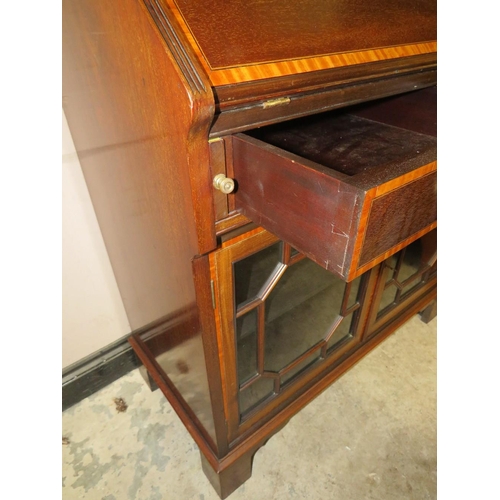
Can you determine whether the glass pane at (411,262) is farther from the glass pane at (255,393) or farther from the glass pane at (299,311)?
the glass pane at (255,393)

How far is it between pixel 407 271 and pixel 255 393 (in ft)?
1.58

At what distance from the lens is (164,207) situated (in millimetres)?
473

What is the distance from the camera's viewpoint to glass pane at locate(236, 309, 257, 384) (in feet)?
1.93

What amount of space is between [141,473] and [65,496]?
162 millimetres

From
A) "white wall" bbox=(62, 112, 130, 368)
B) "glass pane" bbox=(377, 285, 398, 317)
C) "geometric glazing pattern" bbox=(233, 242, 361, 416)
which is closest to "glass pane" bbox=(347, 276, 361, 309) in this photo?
"geometric glazing pattern" bbox=(233, 242, 361, 416)

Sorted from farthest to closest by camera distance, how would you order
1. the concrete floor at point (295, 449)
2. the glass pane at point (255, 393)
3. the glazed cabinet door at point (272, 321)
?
1. the concrete floor at point (295, 449)
2. the glass pane at point (255, 393)
3. the glazed cabinet door at point (272, 321)

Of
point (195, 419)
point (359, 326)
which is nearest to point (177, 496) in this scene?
point (195, 419)

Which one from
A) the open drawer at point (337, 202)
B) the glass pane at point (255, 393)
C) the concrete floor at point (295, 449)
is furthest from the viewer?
the concrete floor at point (295, 449)

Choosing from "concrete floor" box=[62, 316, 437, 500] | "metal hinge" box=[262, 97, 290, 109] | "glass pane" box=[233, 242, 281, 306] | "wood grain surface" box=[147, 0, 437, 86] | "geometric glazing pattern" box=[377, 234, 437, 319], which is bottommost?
"concrete floor" box=[62, 316, 437, 500]

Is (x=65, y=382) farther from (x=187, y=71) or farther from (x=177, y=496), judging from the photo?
(x=187, y=71)

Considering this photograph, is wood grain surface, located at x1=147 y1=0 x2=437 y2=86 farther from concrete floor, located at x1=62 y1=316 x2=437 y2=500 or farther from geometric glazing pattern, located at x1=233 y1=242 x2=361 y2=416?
concrete floor, located at x1=62 y1=316 x2=437 y2=500

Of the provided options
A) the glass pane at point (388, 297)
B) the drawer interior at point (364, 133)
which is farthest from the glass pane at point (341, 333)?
the drawer interior at point (364, 133)

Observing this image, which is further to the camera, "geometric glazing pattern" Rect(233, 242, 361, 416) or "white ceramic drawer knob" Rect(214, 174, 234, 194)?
"geometric glazing pattern" Rect(233, 242, 361, 416)

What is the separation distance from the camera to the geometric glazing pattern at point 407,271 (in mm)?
839
